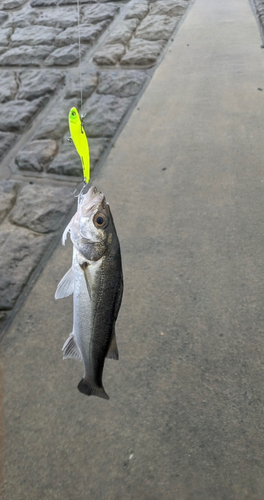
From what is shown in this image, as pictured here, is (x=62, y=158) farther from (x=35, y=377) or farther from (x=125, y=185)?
(x=35, y=377)

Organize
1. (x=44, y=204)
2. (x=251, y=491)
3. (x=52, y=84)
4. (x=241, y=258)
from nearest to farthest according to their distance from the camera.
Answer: (x=251, y=491) → (x=241, y=258) → (x=44, y=204) → (x=52, y=84)

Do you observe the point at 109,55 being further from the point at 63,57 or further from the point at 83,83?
the point at 83,83

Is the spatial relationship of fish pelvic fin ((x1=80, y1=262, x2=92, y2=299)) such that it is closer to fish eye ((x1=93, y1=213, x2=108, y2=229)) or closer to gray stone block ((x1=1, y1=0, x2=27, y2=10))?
fish eye ((x1=93, y1=213, x2=108, y2=229))

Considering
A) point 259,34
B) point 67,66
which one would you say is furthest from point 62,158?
point 259,34

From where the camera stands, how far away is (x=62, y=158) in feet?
14.5

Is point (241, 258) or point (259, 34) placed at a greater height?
point (259, 34)

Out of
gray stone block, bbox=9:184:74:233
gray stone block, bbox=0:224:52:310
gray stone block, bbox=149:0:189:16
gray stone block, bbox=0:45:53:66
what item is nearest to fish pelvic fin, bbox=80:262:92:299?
gray stone block, bbox=0:224:52:310

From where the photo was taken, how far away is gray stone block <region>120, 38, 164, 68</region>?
588 cm

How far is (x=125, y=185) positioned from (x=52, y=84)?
2.31m

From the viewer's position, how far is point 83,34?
6434 mm

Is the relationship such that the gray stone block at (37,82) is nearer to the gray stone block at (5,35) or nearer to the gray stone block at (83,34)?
the gray stone block at (83,34)

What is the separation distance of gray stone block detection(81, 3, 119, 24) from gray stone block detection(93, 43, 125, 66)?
1.05 m

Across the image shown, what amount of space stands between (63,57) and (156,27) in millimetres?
1720

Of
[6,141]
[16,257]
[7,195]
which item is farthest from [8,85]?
[16,257]
